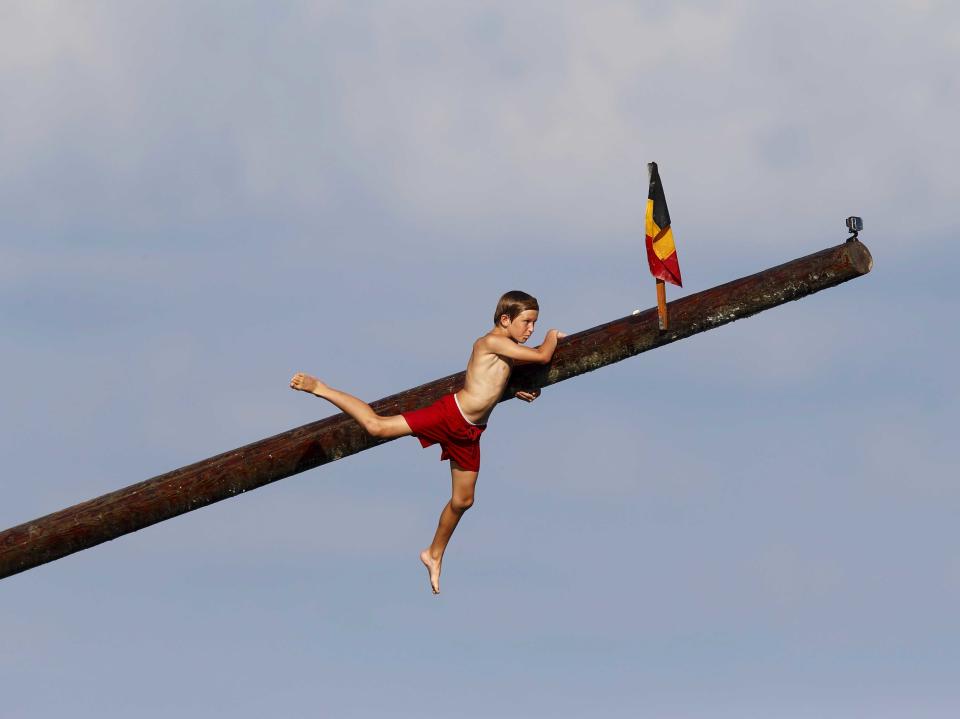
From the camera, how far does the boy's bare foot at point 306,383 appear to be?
19.0 metres

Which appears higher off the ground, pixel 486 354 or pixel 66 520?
pixel 486 354

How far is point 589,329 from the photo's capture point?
1902 centimetres

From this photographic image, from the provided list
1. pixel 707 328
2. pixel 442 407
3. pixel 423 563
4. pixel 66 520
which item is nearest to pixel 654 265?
pixel 707 328

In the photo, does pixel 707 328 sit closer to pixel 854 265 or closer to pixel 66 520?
pixel 854 265

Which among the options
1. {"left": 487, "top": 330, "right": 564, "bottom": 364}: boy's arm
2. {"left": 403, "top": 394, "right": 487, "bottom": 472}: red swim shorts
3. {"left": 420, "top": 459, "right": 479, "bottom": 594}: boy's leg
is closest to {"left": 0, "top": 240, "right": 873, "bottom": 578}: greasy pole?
{"left": 487, "top": 330, "right": 564, "bottom": 364}: boy's arm

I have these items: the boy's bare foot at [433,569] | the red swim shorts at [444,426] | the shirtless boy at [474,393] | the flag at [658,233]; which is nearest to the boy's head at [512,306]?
the shirtless boy at [474,393]

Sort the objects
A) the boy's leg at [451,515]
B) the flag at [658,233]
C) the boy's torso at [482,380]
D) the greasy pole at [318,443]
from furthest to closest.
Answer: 1. the boy's leg at [451,515]
2. the boy's torso at [482,380]
3. the greasy pole at [318,443]
4. the flag at [658,233]

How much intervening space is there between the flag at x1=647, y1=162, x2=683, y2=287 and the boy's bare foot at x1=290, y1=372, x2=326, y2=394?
294 cm

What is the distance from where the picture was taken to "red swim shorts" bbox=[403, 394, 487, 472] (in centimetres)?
1911

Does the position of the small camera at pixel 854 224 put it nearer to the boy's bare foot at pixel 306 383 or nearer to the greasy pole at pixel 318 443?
the greasy pole at pixel 318 443

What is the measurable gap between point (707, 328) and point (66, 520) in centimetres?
557

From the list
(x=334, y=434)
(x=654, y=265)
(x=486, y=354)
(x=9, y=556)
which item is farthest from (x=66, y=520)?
(x=654, y=265)

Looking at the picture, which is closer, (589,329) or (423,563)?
→ (589,329)

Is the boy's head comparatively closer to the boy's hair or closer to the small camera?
the boy's hair
